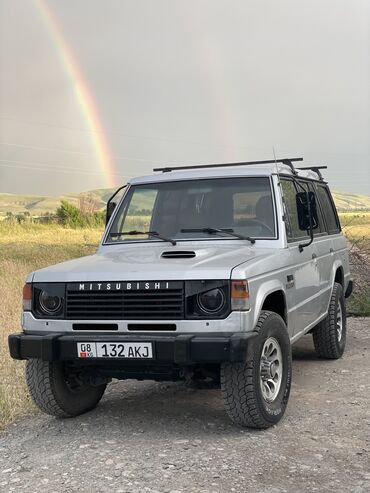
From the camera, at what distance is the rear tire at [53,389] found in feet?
15.1

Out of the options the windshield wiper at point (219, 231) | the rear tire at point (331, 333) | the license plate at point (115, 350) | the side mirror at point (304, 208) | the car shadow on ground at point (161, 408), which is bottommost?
the car shadow on ground at point (161, 408)

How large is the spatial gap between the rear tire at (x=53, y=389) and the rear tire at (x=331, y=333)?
2951 mm

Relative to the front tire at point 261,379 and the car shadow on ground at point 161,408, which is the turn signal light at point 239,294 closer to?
the front tire at point 261,379

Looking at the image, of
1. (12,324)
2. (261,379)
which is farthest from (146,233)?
(12,324)

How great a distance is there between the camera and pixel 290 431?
4480mm

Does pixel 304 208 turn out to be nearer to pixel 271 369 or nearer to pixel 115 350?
pixel 271 369

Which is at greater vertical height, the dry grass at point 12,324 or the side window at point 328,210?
the side window at point 328,210

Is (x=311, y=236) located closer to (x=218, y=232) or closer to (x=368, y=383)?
(x=218, y=232)

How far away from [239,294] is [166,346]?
60 centimetres

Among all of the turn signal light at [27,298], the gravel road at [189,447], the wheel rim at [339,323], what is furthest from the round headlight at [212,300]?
the wheel rim at [339,323]

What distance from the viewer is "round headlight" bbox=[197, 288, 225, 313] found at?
4074 mm

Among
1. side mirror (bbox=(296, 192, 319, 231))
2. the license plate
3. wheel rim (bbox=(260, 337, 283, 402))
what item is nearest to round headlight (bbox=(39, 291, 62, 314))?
the license plate

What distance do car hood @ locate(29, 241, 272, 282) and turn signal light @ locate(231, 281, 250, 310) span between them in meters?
0.09

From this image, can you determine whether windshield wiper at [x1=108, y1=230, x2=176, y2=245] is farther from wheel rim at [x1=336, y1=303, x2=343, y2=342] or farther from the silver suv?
wheel rim at [x1=336, y1=303, x2=343, y2=342]
